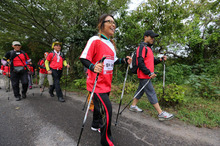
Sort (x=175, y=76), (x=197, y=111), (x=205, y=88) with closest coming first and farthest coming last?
(x=197, y=111) < (x=205, y=88) < (x=175, y=76)

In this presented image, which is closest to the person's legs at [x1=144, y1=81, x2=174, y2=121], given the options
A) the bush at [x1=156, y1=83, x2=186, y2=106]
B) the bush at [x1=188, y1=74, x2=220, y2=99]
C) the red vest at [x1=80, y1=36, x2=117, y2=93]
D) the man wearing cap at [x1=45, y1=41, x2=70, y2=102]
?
the bush at [x1=156, y1=83, x2=186, y2=106]

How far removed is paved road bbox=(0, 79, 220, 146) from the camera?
7.20ft

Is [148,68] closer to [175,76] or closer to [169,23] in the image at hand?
[169,23]

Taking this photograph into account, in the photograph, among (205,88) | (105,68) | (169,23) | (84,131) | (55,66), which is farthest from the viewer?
(169,23)

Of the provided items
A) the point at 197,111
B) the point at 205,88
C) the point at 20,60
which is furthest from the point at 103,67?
the point at 205,88

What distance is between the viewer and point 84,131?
2512mm

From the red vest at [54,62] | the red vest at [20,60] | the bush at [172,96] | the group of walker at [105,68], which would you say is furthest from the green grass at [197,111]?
the red vest at [20,60]

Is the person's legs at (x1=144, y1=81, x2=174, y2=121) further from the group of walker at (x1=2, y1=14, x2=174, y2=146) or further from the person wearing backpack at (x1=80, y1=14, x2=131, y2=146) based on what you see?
the person wearing backpack at (x1=80, y1=14, x2=131, y2=146)

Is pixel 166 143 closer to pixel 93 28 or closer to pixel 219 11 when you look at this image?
pixel 93 28

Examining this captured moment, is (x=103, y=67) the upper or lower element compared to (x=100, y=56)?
lower

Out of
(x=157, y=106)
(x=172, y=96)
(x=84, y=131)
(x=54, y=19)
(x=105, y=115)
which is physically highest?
(x=54, y=19)

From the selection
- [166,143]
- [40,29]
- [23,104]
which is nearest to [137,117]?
[166,143]

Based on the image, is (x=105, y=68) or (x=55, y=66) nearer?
(x=105, y=68)

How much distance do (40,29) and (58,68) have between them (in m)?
6.43
